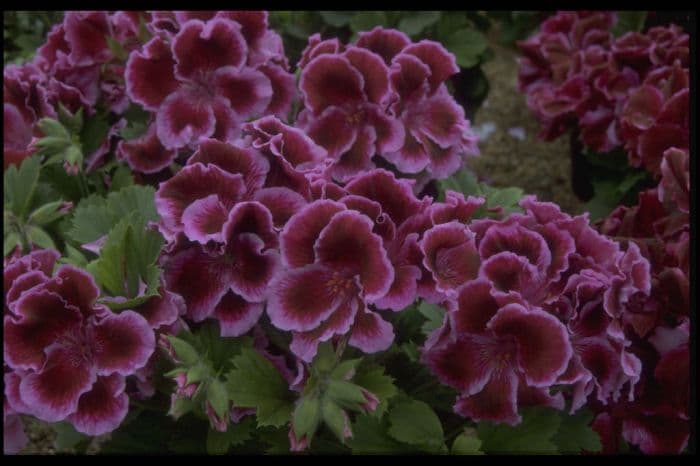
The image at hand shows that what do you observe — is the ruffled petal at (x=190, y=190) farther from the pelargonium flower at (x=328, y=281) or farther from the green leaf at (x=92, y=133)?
the green leaf at (x=92, y=133)

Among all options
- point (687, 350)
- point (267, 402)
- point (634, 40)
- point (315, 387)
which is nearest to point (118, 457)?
point (267, 402)

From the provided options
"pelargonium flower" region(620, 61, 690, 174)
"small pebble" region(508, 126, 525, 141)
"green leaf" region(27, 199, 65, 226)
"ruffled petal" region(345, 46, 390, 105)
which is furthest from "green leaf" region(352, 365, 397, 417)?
"small pebble" region(508, 126, 525, 141)

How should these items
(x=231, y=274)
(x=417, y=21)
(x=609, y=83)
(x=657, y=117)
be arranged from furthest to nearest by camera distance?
(x=417, y=21) < (x=609, y=83) < (x=657, y=117) < (x=231, y=274)

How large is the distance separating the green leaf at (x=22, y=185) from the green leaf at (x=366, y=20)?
1209 mm

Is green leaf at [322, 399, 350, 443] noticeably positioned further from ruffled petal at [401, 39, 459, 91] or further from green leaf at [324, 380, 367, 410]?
ruffled petal at [401, 39, 459, 91]

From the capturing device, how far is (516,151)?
3.34 m

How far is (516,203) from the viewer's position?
1.50m

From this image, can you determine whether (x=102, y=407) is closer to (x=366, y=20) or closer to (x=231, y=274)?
(x=231, y=274)

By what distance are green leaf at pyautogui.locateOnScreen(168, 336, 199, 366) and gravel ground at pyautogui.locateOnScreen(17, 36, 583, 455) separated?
1951 millimetres

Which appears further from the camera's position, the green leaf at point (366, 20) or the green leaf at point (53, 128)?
the green leaf at point (366, 20)

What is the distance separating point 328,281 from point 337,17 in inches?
66.6

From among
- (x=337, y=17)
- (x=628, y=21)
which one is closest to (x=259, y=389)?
(x=337, y=17)

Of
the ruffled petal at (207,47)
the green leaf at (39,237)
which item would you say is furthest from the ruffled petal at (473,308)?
the green leaf at (39,237)

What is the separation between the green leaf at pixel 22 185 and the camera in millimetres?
1523
